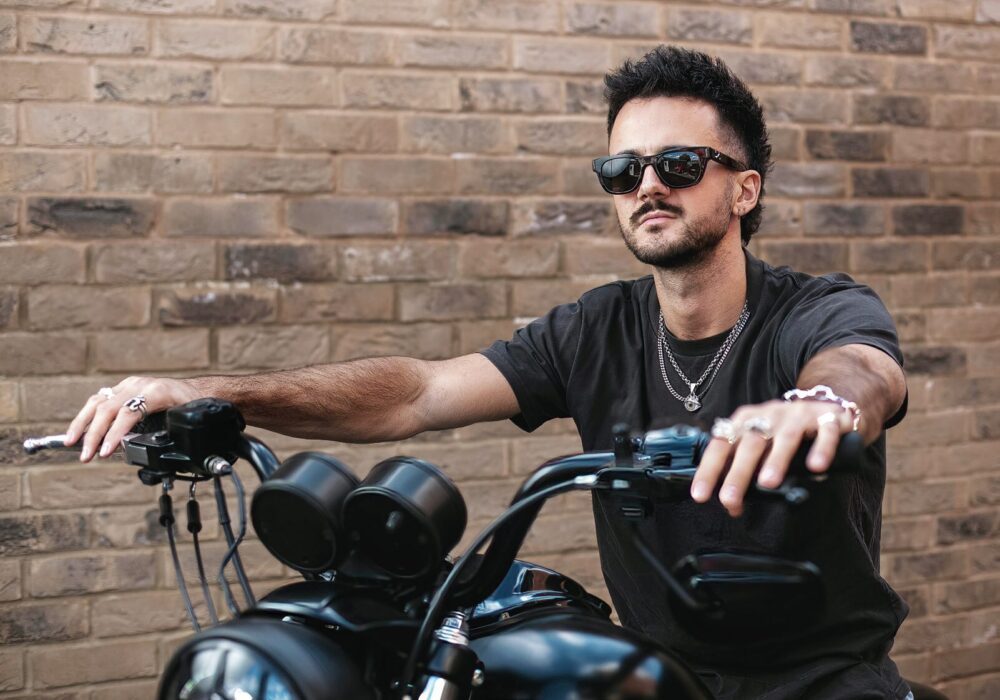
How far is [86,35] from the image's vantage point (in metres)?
3.43

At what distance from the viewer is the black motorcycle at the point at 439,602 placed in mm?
1142

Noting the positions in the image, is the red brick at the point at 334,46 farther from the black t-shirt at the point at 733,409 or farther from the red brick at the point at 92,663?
the red brick at the point at 92,663

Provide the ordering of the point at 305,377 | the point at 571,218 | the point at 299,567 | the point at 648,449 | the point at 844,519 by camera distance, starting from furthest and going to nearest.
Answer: the point at 571,218 < the point at 305,377 < the point at 844,519 < the point at 299,567 < the point at 648,449

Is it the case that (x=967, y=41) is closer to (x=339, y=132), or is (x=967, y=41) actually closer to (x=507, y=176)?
(x=507, y=176)

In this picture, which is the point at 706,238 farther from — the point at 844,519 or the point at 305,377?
the point at 305,377

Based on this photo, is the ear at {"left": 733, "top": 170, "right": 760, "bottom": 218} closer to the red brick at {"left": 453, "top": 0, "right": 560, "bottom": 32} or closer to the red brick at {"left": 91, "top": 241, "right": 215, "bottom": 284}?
the red brick at {"left": 453, "top": 0, "right": 560, "bottom": 32}

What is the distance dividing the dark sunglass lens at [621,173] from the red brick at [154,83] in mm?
1932

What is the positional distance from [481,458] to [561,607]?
251cm

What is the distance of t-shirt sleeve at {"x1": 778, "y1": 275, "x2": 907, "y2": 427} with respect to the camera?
1.81 meters

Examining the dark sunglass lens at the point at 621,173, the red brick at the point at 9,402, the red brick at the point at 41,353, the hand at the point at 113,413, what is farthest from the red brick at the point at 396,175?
the hand at the point at 113,413

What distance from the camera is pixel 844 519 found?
6.38 ft

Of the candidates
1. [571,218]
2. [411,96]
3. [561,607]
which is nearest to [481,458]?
[571,218]

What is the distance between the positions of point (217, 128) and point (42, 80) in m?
0.53

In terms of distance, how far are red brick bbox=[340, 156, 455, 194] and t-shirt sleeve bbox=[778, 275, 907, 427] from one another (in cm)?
188
